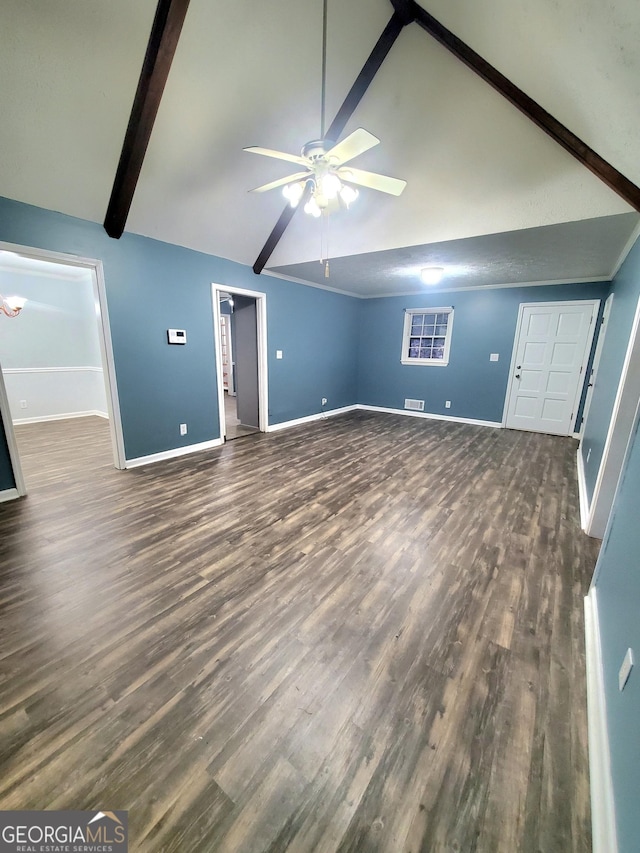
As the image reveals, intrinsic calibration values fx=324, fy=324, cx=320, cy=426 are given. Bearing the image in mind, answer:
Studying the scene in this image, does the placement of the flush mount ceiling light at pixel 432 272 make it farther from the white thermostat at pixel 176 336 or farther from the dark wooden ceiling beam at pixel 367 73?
the white thermostat at pixel 176 336

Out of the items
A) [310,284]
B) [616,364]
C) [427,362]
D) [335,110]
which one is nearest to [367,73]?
[335,110]

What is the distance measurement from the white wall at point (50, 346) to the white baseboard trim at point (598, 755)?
24.4 feet

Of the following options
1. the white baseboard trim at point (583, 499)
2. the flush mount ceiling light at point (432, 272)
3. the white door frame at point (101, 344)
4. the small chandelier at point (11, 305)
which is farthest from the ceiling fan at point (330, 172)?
the small chandelier at point (11, 305)

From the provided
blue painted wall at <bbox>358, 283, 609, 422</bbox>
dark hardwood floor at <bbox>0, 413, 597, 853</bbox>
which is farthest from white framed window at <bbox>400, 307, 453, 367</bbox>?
dark hardwood floor at <bbox>0, 413, 597, 853</bbox>

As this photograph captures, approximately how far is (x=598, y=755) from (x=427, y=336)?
239 inches

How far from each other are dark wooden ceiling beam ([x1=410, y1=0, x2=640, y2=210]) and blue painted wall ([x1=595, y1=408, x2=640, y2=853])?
203 centimetres

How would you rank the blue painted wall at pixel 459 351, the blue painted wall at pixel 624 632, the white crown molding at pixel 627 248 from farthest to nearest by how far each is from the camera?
the blue painted wall at pixel 459 351
the white crown molding at pixel 627 248
the blue painted wall at pixel 624 632

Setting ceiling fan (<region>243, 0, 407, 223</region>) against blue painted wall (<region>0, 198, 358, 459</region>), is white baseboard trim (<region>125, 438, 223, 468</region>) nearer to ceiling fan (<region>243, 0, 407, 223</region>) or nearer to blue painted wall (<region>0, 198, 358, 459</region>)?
blue painted wall (<region>0, 198, 358, 459</region>)

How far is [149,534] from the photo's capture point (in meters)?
2.50

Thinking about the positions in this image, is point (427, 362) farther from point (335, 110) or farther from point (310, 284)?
point (335, 110)

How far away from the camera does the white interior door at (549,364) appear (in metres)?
4.97

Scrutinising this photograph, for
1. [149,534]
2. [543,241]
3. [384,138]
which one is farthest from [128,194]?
[543,241]

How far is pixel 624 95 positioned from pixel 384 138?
196cm

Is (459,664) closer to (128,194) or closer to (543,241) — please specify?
(543,241)
